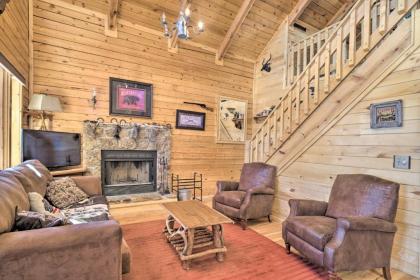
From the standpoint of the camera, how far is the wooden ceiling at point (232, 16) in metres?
4.20

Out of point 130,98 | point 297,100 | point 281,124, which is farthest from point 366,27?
point 130,98

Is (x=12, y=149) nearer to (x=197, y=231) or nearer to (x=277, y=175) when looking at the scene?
(x=197, y=231)

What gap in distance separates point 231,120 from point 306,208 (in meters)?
3.28

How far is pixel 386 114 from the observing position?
2.42m

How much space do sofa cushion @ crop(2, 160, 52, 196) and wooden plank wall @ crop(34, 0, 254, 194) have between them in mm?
1567

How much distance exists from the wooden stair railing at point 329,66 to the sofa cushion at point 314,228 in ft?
4.62


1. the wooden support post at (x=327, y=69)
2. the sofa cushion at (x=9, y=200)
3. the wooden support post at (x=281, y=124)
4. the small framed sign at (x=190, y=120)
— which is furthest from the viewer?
the small framed sign at (x=190, y=120)

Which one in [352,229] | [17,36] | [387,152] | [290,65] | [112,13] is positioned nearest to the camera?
[352,229]

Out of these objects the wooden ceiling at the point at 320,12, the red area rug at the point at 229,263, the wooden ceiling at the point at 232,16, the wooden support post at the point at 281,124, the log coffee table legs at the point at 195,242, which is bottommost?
the red area rug at the point at 229,263

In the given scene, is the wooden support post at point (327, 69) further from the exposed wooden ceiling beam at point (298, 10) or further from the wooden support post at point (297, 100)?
the exposed wooden ceiling beam at point (298, 10)

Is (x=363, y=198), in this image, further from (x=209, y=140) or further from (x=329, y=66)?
(x=209, y=140)

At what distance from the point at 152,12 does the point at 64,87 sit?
2.11 metres

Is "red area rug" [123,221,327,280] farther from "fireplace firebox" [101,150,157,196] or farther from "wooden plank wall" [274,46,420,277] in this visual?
"fireplace firebox" [101,150,157,196]

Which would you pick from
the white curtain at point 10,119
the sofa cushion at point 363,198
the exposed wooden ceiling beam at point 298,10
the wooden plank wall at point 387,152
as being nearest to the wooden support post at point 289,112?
the wooden plank wall at point 387,152
